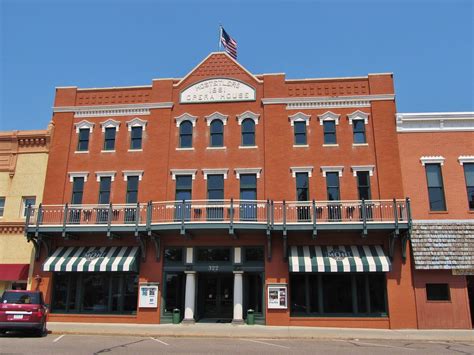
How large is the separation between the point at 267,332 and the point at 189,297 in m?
4.67

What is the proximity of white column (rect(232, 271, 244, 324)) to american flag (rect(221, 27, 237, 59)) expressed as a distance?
11892 millimetres

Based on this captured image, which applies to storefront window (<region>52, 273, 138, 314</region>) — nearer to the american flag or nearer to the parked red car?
the parked red car

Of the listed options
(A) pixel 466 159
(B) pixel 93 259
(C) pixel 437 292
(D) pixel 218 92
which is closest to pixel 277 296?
(C) pixel 437 292

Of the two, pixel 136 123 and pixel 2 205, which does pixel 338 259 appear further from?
pixel 2 205

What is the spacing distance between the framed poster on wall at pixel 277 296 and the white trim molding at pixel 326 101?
8.89 m

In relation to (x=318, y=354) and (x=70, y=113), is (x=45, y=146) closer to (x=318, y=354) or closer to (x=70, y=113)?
(x=70, y=113)

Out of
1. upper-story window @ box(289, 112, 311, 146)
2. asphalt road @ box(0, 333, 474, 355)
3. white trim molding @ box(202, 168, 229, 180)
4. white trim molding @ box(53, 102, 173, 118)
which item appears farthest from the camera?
white trim molding @ box(53, 102, 173, 118)

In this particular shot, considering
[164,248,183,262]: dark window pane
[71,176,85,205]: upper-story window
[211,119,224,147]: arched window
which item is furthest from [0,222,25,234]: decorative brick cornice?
[211,119,224,147]: arched window

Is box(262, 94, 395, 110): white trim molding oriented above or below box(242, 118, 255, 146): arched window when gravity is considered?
above

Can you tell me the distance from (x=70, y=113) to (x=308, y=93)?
41.5 feet

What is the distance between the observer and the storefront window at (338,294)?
1933 cm

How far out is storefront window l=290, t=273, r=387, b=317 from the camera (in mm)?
19328

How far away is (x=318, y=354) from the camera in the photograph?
1155cm

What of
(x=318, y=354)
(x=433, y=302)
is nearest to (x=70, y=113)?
(x=318, y=354)
